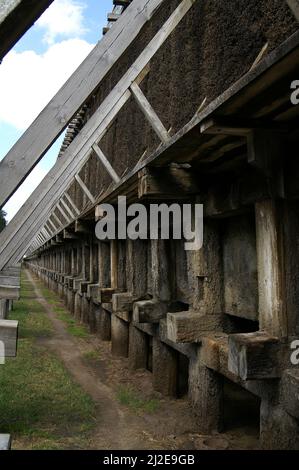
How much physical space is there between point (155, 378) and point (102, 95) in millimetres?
10805

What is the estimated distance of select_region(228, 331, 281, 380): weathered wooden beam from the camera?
3584 mm

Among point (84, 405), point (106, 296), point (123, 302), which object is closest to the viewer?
point (84, 405)

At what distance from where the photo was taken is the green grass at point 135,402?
602cm

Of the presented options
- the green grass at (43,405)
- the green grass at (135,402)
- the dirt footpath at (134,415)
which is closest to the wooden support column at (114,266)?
the dirt footpath at (134,415)

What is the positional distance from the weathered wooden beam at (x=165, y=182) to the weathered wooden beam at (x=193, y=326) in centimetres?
135

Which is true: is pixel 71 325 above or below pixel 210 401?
below

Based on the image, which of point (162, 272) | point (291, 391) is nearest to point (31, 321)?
point (162, 272)

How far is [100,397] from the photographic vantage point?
21.6 ft

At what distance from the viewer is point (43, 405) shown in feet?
19.5

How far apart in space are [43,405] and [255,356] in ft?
11.2

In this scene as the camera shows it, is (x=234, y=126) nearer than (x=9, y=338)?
Yes

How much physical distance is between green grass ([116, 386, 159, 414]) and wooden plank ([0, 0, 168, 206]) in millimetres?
3847

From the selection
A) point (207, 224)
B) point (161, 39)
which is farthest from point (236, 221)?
point (161, 39)

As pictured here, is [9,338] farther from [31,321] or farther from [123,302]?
[31,321]
